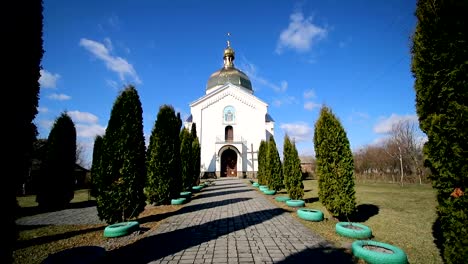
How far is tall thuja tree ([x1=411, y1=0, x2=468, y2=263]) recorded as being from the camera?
350 cm

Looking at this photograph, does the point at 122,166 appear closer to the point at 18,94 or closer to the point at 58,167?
the point at 18,94

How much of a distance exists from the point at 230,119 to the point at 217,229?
30276 mm

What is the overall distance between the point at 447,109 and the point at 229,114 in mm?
33519

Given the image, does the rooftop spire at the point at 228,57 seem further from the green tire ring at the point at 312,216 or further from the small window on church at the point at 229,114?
the green tire ring at the point at 312,216

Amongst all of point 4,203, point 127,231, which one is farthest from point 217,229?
point 4,203

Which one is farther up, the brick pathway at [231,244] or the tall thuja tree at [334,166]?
the tall thuja tree at [334,166]

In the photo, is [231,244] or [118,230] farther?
[118,230]

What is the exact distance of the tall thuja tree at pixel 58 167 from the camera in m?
12.5

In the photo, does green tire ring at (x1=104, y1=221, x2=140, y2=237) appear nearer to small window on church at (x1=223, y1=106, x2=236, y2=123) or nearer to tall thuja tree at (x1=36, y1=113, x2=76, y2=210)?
tall thuja tree at (x1=36, y1=113, x2=76, y2=210)

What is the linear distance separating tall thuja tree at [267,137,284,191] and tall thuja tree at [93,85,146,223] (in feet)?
34.5

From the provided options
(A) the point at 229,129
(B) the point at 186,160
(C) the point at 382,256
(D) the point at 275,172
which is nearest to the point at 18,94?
(C) the point at 382,256

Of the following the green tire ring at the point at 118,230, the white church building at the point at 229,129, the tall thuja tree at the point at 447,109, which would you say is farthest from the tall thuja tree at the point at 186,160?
the tall thuja tree at the point at 447,109

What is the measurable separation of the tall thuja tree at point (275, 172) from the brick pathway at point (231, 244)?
8392mm

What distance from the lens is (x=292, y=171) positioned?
41.5 ft
